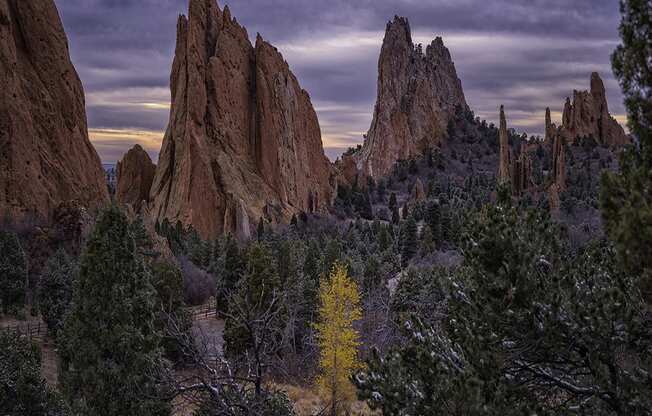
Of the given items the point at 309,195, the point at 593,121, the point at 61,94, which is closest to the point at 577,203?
the point at 309,195

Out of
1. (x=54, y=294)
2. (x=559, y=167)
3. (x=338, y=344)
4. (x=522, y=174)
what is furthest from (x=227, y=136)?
(x=338, y=344)

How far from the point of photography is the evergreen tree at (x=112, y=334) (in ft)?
39.9

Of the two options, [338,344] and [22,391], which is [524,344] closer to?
[22,391]

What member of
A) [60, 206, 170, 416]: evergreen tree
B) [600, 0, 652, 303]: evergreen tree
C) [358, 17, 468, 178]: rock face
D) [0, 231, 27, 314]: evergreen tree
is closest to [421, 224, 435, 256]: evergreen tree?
[0, 231, 27, 314]: evergreen tree

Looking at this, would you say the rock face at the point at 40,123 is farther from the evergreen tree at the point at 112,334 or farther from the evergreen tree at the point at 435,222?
the evergreen tree at the point at 112,334

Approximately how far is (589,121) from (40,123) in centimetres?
11003

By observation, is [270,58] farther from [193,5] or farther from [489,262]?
[489,262]

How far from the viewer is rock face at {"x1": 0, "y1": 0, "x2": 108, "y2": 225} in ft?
166

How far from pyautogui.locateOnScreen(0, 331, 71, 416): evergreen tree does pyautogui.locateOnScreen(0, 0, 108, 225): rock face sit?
4088 centimetres

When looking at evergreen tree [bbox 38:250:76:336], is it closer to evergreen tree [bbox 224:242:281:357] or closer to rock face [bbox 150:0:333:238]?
evergreen tree [bbox 224:242:281:357]

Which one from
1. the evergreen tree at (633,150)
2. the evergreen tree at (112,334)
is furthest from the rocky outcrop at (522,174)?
the evergreen tree at (633,150)

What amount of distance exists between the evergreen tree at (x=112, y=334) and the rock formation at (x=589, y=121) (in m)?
125

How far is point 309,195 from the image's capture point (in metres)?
98.6

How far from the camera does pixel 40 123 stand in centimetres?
5522
